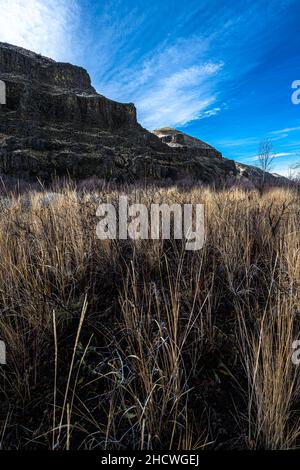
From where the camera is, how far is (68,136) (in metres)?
25.3

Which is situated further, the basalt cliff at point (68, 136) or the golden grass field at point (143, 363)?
the basalt cliff at point (68, 136)

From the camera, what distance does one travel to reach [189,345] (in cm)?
116

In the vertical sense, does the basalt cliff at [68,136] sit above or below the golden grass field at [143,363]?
above

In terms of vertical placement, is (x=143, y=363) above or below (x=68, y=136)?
below

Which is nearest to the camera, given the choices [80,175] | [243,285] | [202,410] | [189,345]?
[202,410]

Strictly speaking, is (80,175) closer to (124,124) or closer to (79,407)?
(124,124)

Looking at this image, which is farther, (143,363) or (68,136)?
(68,136)

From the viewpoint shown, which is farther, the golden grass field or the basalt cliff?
the basalt cliff

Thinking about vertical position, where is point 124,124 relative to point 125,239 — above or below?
above

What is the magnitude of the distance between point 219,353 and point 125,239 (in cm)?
127

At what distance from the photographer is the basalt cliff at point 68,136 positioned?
2034cm

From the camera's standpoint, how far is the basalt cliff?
20.3 m

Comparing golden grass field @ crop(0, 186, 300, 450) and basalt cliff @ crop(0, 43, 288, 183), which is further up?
basalt cliff @ crop(0, 43, 288, 183)
